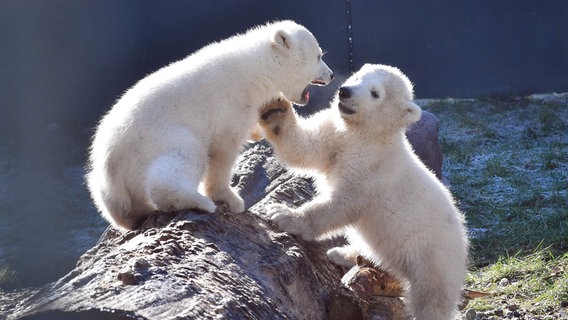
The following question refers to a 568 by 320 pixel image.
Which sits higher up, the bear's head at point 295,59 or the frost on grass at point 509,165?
the bear's head at point 295,59

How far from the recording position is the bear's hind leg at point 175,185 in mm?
4145

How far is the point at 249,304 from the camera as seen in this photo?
3457 mm

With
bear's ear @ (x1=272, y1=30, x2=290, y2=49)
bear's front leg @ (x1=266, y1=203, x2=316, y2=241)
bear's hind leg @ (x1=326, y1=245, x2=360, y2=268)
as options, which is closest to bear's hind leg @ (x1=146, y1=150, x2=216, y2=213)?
bear's front leg @ (x1=266, y1=203, x2=316, y2=241)

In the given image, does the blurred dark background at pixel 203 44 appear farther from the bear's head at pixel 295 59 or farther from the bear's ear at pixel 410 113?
the bear's ear at pixel 410 113

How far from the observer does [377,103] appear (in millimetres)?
4953

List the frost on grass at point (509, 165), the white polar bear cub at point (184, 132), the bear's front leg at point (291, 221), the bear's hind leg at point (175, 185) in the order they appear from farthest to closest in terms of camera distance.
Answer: the frost on grass at point (509, 165), the bear's front leg at point (291, 221), the white polar bear cub at point (184, 132), the bear's hind leg at point (175, 185)

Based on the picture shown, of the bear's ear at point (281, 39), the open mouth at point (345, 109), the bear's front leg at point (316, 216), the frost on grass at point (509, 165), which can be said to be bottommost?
the frost on grass at point (509, 165)

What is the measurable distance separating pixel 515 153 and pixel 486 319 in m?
4.03

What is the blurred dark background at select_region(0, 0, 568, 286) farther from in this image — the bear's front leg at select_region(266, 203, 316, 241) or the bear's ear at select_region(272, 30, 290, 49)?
the bear's front leg at select_region(266, 203, 316, 241)

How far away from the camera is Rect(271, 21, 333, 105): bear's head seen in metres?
5.20

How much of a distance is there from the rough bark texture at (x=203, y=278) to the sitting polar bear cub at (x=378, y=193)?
208mm

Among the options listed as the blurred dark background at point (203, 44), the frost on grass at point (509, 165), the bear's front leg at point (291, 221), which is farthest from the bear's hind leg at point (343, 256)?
the blurred dark background at point (203, 44)

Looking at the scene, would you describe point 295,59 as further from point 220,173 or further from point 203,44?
point 203,44

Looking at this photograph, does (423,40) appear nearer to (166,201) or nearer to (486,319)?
(486,319)
